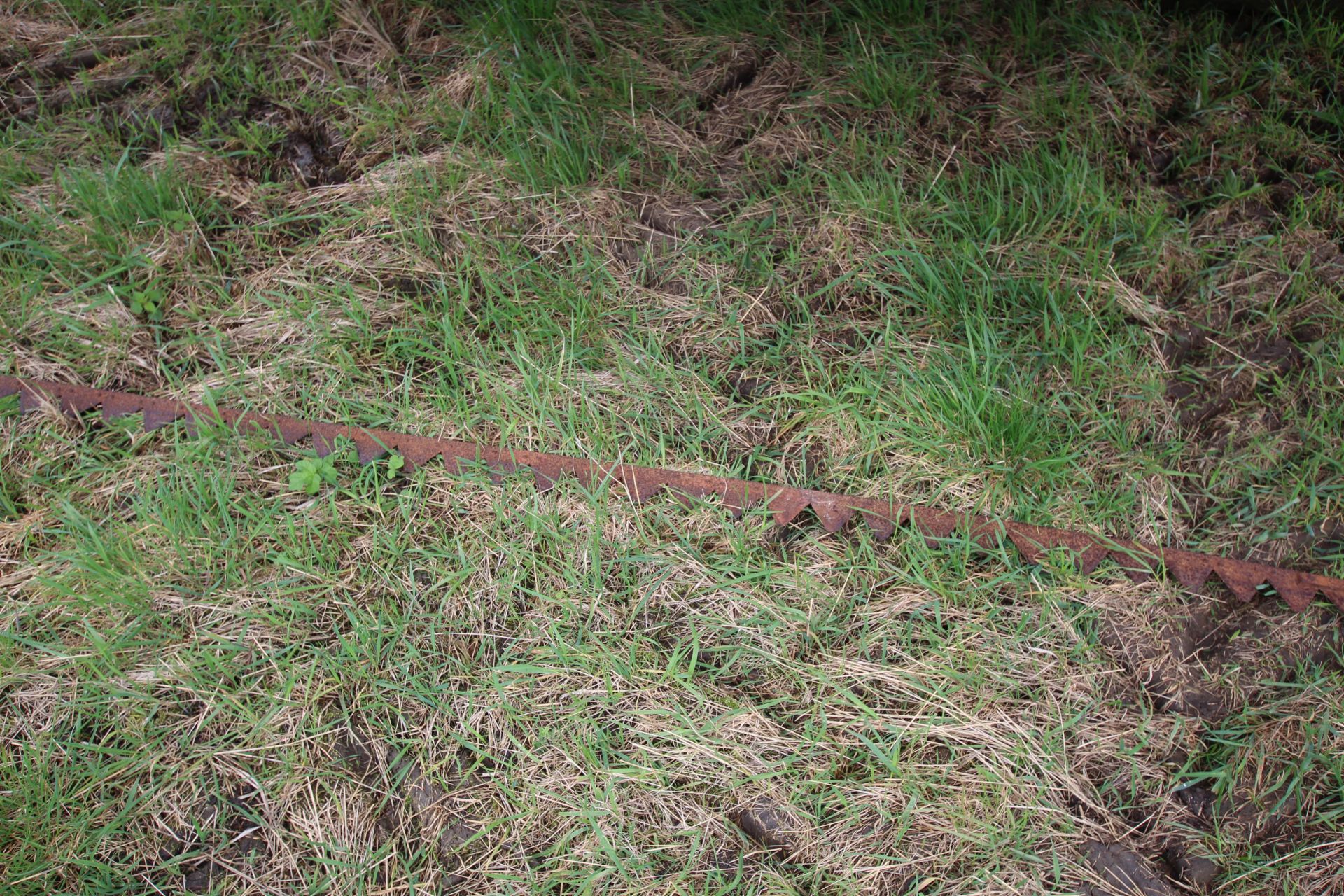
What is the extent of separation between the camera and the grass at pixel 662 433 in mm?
1812

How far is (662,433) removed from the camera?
88.9 inches

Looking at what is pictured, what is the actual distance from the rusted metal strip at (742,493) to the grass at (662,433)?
45 millimetres

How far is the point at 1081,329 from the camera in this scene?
93.0 inches

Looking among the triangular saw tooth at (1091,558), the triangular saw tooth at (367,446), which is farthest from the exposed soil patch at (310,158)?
the triangular saw tooth at (1091,558)

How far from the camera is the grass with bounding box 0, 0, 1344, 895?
1812 mm

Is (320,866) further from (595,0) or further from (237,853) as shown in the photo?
(595,0)

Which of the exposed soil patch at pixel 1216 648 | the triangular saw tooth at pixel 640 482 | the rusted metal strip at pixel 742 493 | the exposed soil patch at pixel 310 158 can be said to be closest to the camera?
the exposed soil patch at pixel 1216 648

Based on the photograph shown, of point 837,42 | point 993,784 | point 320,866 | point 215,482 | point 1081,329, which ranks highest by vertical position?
point 837,42

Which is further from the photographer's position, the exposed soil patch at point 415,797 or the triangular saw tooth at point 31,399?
the triangular saw tooth at point 31,399

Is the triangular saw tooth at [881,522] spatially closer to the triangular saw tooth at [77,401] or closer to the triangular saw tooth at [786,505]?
the triangular saw tooth at [786,505]

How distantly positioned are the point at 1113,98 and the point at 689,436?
1.62 metres

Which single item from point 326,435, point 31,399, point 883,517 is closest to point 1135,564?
point 883,517

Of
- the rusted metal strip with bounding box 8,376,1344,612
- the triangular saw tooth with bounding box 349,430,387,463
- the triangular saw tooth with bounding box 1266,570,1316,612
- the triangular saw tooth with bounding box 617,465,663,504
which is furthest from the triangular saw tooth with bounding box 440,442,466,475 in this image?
the triangular saw tooth with bounding box 1266,570,1316,612

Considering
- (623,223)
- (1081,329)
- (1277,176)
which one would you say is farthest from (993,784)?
(1277,176)
